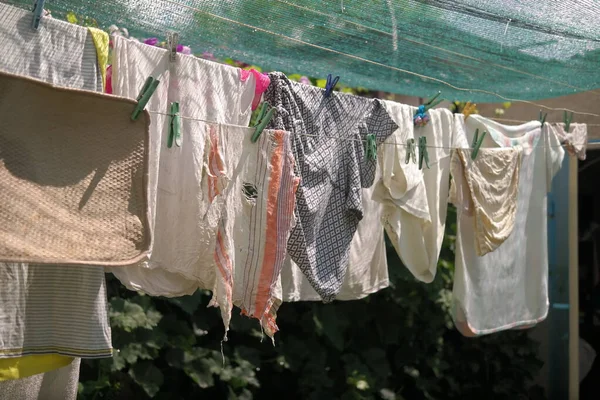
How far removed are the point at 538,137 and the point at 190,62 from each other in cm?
207

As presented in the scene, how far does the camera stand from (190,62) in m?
2.44

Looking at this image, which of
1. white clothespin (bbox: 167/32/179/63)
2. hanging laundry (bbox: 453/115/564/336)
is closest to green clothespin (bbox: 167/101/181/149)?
white clothespin (bbox: 167/32/179/63)

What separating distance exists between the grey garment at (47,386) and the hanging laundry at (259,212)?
614mm

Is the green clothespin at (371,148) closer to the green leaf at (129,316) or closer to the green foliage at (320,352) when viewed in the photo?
the green foliage at (320,352)

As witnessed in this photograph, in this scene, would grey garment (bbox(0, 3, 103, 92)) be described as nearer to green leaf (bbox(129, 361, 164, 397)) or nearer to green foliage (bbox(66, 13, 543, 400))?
green foliage (bbox(66, 13, 543, 400))

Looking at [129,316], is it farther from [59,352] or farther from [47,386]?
[59,352]

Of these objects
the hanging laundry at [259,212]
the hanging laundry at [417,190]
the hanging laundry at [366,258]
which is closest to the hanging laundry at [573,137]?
the hanging laundry at [417,190]

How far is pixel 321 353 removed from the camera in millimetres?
4496

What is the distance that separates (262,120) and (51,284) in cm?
88

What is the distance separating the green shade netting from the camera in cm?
277

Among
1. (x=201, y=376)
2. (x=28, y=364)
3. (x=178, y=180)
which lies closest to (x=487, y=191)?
(x=178, y=180)

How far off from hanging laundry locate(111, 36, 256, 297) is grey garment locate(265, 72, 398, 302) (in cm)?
32

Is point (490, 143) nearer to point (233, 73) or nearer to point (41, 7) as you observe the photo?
point (233, 73)

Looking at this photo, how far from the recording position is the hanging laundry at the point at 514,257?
3459 millimetres
